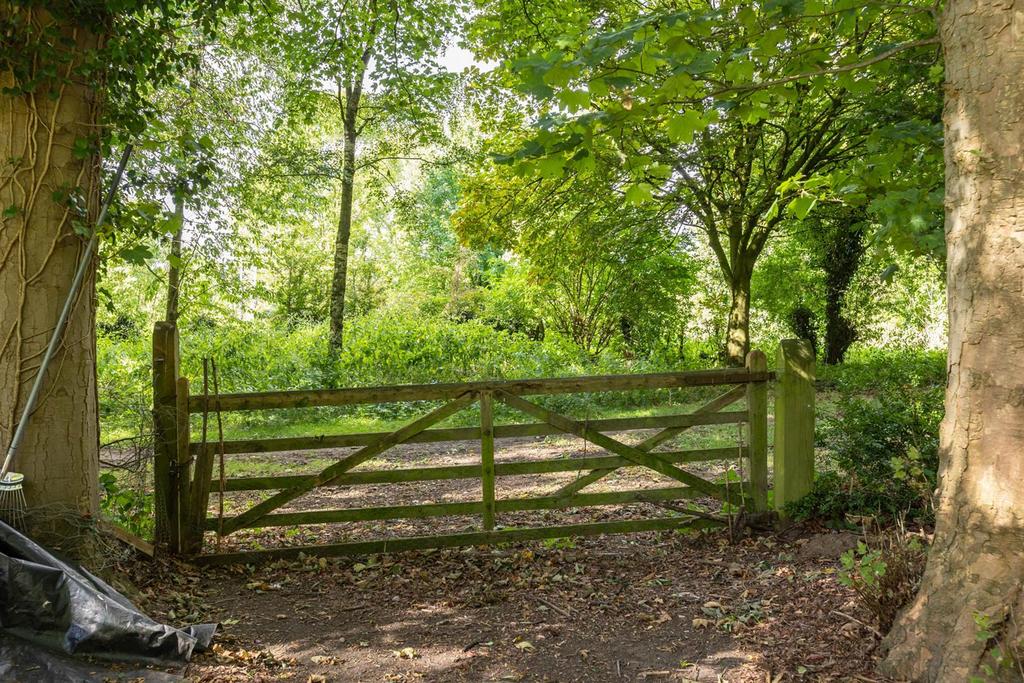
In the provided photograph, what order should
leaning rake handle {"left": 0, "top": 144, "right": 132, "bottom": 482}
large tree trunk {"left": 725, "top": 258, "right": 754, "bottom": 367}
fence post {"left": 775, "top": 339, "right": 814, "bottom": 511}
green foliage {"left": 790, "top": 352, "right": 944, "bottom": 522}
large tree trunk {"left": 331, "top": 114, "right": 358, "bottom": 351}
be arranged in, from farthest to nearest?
large tree trunk {"left": 725, "top": 258, "right": 754, "bottom": 367}, large tree trunk {"left": 331, "top": 114, "right": 358, "bottom": 351}, fence post {"left": 775, "top": 339, "right": 814, "bottom": 511}, green foliage {"left": 790, "top": 352, "right": 944, "bottom": 522}, leaning rake handle {"left": 0, "top": 144, "right": 132, "bottom": 482}

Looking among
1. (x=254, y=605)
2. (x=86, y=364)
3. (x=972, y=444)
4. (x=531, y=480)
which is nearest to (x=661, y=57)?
(x=972, y=444)

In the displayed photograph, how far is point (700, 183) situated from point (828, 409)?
5.01m

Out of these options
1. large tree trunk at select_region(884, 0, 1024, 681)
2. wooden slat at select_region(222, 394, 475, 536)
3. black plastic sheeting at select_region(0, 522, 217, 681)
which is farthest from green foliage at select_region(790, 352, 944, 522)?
black plastic sheeting at select_region(0, 522, 217, 681)

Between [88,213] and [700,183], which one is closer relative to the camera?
[88,213]

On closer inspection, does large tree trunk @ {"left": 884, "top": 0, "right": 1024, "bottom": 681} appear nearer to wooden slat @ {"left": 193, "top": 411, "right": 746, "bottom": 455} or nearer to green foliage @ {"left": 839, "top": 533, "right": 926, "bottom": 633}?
green foliage @ {"left": 839, "top": 533, "right": 926, "bottom": 633}

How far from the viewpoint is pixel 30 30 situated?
150 inches

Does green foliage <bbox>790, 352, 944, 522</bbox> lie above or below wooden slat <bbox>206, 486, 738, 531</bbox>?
above

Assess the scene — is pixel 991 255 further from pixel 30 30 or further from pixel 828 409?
pixel 828 409

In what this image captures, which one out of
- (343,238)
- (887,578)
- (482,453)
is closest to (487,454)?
(482,453)

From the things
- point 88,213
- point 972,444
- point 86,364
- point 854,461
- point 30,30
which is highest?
point 30,30

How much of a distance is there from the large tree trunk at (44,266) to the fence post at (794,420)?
4.89 meters

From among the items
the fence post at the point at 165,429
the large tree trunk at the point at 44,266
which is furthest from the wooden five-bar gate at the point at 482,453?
the large tree trunk at the point at 44,266

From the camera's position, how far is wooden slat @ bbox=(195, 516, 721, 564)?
5359mm

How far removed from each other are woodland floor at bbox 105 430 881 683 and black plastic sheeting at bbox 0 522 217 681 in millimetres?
251
